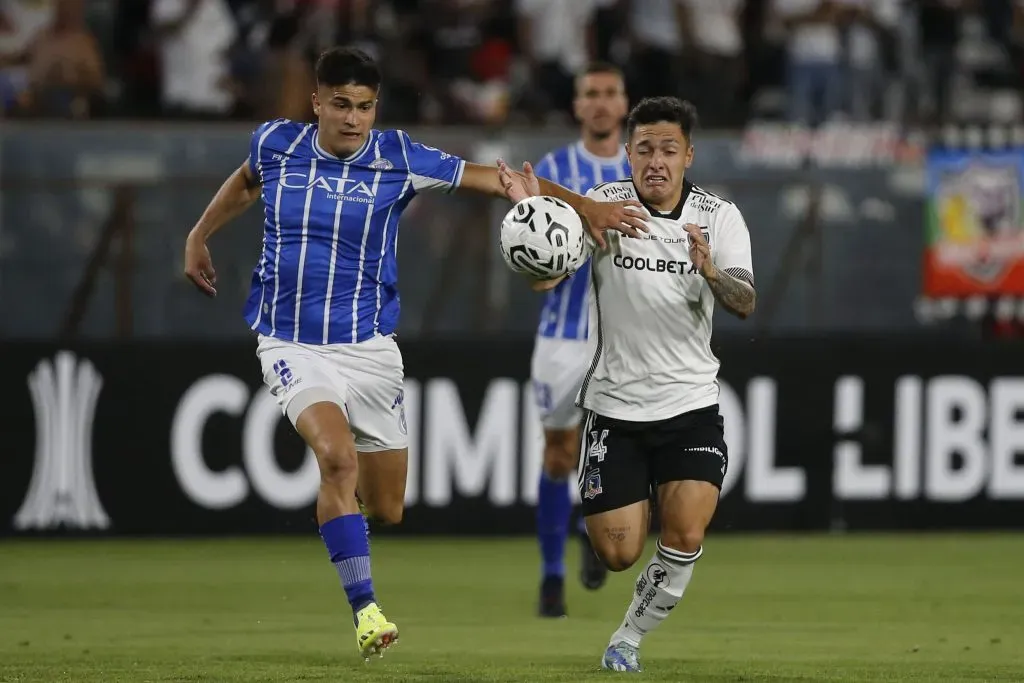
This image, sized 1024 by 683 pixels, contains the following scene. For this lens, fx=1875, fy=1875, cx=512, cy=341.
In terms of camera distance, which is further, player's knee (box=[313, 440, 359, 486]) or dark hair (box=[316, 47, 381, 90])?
dark hair (box=[316, 47, 381, 90])

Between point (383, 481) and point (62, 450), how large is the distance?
5.28 m

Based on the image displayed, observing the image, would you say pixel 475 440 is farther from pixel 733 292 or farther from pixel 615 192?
pixel 733 292

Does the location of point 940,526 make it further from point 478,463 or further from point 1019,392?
point 478,463

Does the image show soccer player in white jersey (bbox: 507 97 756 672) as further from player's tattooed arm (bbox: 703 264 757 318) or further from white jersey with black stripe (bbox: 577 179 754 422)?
player's tattooed arm (bbox: 703 264 757 318)

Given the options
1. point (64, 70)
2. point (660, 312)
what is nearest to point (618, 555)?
point (660, 312)

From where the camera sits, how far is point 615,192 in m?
7.55

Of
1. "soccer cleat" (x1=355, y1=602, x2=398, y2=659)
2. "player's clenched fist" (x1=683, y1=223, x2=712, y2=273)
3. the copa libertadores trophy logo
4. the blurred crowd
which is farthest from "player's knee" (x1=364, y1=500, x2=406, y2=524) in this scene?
the blurred crowd

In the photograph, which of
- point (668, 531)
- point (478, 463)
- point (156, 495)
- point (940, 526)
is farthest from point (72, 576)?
point (940, 526)

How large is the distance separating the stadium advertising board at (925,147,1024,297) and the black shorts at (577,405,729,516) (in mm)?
7207

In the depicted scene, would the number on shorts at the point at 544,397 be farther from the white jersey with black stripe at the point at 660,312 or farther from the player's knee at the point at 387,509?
the white jersey with black stripe at the point at 660,312

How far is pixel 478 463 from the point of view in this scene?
13133 mm

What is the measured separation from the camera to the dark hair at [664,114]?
7.36m

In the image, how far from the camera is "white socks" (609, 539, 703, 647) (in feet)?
23.6

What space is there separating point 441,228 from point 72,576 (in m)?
3.72
